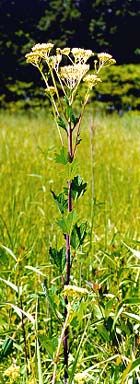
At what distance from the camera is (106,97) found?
12.9m

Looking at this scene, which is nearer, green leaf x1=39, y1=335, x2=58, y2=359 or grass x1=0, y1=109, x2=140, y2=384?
green leaf x1=39, y1=335, x2=58, y2=359

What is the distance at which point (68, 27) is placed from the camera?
43.2ft

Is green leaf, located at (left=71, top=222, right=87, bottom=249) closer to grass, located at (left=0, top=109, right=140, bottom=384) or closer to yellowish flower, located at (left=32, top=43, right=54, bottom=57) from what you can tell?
grass, located at (left=0, top=109, right=140, bottom=384)

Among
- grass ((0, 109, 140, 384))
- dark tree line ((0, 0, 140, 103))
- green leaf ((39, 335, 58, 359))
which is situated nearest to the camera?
green leaf ((39, 335, 58, 359))

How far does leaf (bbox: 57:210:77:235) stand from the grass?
0.05 m

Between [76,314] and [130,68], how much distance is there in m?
11.8

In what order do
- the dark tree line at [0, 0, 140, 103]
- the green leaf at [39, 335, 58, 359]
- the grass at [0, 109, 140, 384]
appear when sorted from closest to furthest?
1. the green leaf at [39, 335, 58, 359]
2. the grass at [0, 109, 140, 384]
3. the dark tree line at [0, 0, 140, 103]

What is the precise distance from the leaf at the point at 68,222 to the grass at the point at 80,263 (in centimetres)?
5

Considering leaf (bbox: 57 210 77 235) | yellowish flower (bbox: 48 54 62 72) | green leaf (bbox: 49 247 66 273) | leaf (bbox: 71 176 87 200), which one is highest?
yellowish flower (bbox: 48 54 62 72)

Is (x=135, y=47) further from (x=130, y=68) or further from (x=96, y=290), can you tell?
(x=96, y=290)

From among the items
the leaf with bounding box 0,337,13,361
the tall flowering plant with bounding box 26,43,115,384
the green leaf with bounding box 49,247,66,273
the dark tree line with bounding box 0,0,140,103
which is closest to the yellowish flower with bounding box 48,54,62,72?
the tall flowering plant with bounding box 26,43,115,384

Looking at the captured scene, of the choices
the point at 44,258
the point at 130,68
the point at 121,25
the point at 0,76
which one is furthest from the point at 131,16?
the point at 44,258

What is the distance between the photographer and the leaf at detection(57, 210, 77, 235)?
845mm

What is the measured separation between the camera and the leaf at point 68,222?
85cm
